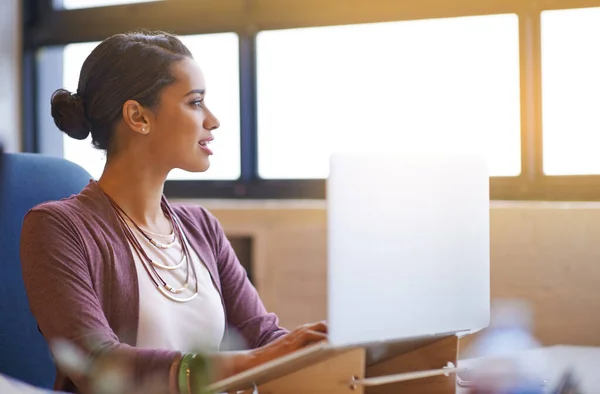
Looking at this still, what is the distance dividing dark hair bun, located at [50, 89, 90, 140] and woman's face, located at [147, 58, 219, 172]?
0.14 metres

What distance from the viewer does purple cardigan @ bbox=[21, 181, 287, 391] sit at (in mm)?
1043

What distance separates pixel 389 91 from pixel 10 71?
50.5 inches

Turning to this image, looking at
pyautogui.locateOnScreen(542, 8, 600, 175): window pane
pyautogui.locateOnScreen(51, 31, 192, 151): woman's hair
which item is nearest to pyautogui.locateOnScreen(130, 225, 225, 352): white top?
pyautogui.locateOnScreen(51, 31, 192, 151): woman's hair

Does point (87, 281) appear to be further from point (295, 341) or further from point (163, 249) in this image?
point (295, 341)

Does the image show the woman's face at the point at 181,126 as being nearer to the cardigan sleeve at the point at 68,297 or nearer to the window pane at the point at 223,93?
the cardigan sleeve at the point at 68,297

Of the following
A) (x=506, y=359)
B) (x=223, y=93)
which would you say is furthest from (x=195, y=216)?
(x=223, y=93)

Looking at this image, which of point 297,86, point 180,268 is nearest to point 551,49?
point 297,86

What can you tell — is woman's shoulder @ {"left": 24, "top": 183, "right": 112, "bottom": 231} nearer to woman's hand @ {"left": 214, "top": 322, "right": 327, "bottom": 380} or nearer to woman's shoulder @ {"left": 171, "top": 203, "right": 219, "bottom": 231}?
woman's shoulder @ {"left": 171, "top": 203, "right": 219, "bottom": 231}

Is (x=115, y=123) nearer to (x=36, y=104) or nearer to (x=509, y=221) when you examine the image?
(x=509, y=221)

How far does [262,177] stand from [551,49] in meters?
0.91

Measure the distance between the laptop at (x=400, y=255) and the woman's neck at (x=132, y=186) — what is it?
64 centimetres

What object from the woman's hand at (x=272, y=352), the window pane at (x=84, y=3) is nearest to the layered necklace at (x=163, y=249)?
the woman's hand at (x=272, y=352)

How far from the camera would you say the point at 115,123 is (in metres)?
1.36

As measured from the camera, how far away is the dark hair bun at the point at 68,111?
1356 millimetres
